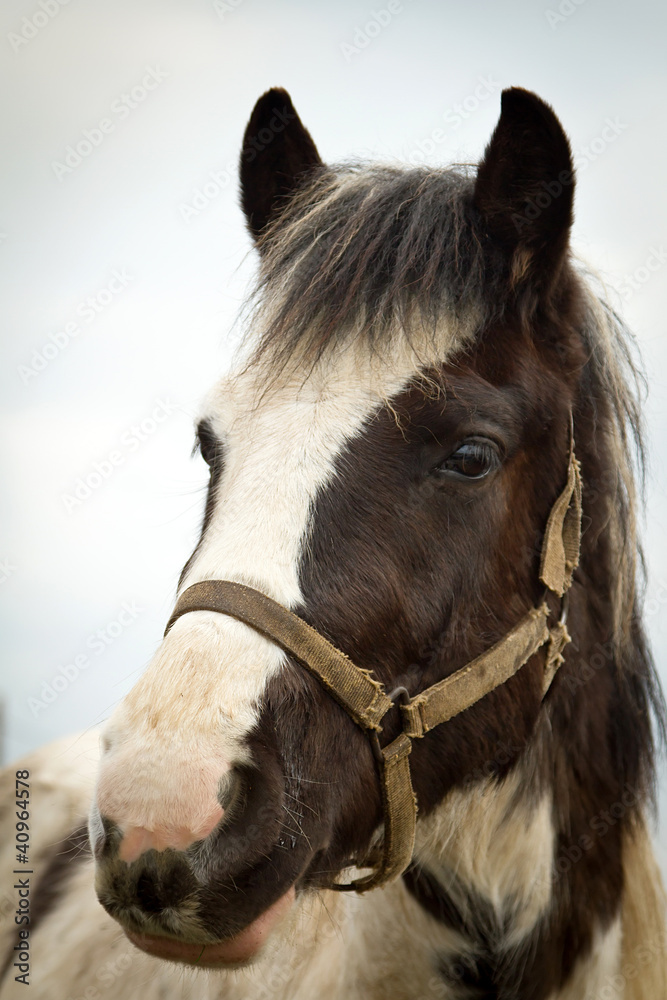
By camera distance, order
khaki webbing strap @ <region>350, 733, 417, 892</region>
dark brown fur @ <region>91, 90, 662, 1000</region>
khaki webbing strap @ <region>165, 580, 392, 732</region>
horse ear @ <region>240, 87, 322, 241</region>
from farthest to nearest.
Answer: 1. horse ear @ <region>240, 87, 322, 241</region>
2. khaki webbing strap @ <region>350, 733, 417, 892</region>
3. dark brown fur @ <region>91, 90, 662, 1000</region>
4. khaki webbing strap @ <region>165, 580, 392, 732</region>

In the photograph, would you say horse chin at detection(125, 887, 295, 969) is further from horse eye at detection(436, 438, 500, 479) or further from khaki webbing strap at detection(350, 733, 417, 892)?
horse eye at detection(436, 438, 500, 479)

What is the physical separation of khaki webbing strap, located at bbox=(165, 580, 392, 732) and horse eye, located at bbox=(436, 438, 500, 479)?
1.57 ft

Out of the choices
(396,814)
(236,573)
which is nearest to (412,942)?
(396,814)

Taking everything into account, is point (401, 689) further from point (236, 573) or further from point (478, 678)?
point (236, 573)

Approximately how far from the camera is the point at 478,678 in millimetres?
1821

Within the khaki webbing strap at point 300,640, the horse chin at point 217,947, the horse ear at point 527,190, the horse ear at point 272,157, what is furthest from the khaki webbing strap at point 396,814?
the horse ear at point 272,157

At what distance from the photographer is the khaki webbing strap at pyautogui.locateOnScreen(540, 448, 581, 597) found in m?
1.97

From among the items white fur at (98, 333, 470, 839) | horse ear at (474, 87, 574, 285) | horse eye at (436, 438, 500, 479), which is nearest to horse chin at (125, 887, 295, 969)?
white fur at (98, 333, 470, 839)

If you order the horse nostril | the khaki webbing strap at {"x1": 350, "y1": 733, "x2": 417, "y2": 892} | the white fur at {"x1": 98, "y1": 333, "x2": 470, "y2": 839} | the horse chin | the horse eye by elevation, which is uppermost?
the white fur at {"x1": 98, "y1": 333, "x2": 470, "y2": 839}

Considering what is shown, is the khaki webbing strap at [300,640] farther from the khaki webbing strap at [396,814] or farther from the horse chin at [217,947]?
the horse chin at [217,947]

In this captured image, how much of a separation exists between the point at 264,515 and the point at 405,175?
1.12 meters

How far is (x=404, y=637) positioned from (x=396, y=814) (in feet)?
1.24

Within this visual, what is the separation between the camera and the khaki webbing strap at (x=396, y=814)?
1.67 metres

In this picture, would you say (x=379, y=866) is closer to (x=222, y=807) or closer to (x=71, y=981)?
(x=222, y=807)
